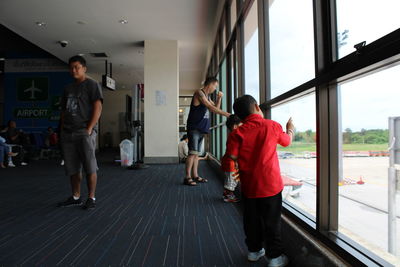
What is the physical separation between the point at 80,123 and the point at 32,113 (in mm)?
8771

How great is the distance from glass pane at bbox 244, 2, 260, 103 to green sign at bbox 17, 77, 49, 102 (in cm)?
880

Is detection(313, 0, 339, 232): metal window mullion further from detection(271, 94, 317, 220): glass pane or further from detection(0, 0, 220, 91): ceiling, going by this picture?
detection(0, 0, 220, 91): ceiling

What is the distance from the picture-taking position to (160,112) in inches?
264

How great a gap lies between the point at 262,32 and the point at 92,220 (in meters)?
1.98

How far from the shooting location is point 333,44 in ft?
3.86

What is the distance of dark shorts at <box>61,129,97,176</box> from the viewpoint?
245 centimetres

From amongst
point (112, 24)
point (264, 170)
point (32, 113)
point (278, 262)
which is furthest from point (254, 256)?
point (32, 113)

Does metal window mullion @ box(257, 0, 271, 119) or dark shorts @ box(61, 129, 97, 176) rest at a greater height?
metal window mullion @ box(257, 0, 271, 119)

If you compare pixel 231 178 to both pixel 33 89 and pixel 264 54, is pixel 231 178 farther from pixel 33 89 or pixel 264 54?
pixel 33 89

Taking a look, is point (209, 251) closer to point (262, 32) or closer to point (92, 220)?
point (92, 220)

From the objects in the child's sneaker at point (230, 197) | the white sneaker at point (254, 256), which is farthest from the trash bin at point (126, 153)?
the white sneaker at point (254, 256)

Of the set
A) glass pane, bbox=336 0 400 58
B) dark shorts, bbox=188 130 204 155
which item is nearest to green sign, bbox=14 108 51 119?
dark shorts, bbox=188 130 204 155

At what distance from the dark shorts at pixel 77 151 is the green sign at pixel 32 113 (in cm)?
846

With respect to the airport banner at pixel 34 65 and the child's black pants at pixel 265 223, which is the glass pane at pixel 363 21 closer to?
the child's black pants at pixel 265 223
